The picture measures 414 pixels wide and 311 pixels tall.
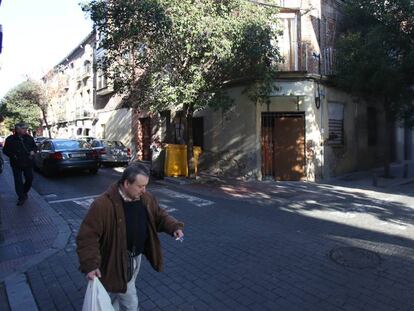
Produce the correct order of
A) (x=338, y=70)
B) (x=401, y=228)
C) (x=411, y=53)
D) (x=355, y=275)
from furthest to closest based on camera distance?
(x=338, y=70) → (x=411, y=53) → (x=401, y=228) → (x=355, y=275)

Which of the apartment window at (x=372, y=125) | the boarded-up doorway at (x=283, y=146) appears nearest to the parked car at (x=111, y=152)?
the boarded-up doorway at (x=283, y=146)

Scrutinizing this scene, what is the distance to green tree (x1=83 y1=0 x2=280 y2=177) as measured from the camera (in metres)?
10.5

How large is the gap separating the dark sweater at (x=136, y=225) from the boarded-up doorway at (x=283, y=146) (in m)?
11.2

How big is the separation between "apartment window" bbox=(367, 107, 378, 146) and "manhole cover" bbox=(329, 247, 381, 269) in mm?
12646

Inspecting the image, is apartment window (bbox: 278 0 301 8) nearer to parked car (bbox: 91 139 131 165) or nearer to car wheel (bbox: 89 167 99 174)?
car wheel (bbox: 89 167 99 174)

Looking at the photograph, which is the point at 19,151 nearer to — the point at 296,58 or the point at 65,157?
the point at 65,157

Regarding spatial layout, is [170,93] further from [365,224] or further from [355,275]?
[355,275]

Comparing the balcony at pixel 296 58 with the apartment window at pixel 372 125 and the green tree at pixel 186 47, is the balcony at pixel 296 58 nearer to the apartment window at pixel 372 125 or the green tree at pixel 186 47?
the green tree at pixel 186 47

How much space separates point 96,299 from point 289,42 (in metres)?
13.0

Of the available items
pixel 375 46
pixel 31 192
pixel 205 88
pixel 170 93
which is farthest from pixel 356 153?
pixel 31 192

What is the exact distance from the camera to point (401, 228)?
7.04 metres

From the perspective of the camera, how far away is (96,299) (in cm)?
257

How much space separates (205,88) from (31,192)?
18.6 feet

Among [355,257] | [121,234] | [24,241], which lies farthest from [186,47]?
[121,234]
